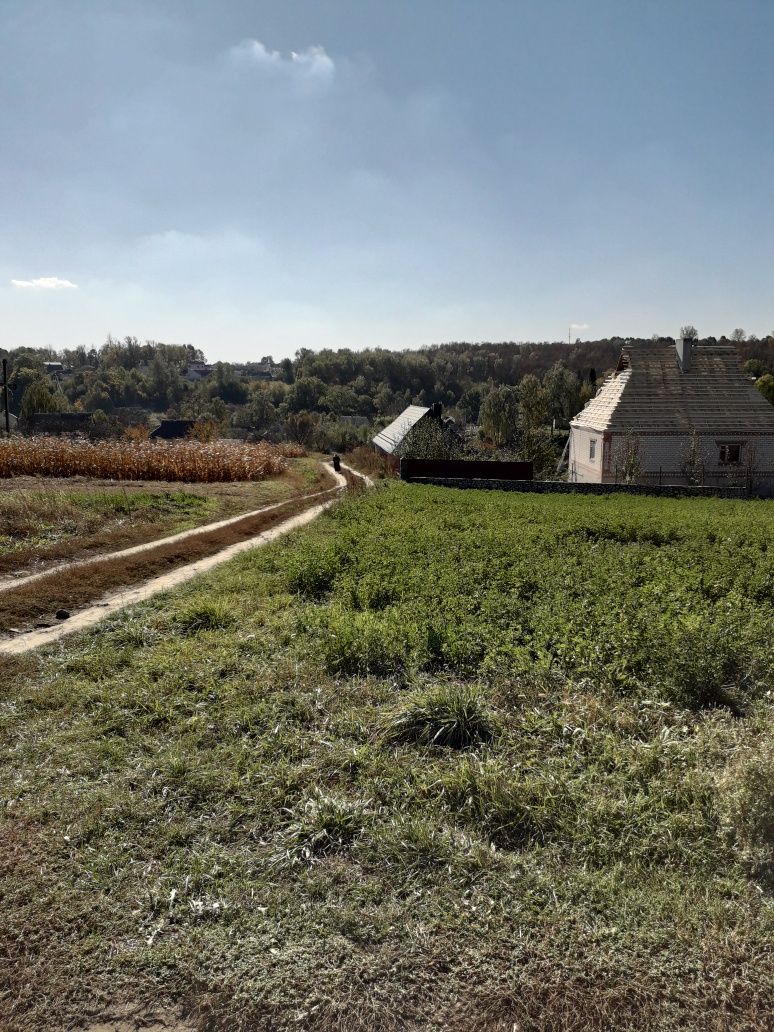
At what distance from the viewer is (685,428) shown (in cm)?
3150

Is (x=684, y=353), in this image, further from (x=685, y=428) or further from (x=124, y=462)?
(x=124, y=462)

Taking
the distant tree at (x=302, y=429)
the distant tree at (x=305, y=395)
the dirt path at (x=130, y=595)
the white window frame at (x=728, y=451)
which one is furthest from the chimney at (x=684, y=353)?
the distant tree at (x=305, y=395)

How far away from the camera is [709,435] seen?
31531 millimetres

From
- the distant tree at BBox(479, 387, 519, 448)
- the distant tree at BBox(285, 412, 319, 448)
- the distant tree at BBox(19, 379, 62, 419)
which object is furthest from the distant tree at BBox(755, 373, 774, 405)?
the distant tree at BBox(19, 379, 62, 419)

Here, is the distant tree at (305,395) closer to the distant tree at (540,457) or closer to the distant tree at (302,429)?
the distant tree at (302,429)

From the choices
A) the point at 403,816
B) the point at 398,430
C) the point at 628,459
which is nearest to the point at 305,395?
the point at 398,430

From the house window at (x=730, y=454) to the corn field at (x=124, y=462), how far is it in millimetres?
21580

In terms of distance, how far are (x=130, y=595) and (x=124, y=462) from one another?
17777 millimetres

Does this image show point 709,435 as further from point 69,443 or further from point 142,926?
point 142,926

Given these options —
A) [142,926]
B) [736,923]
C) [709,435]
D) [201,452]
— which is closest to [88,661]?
[142,926]

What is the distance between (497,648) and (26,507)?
1420 cm

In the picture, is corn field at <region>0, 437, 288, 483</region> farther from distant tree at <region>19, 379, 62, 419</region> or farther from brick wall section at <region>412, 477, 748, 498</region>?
distant tree at <region>19, 379, 62, 419</region>

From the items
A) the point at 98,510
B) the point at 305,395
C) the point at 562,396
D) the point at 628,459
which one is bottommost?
the point at 98,510

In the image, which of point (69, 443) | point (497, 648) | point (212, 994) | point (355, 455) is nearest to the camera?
point (212, 994)
